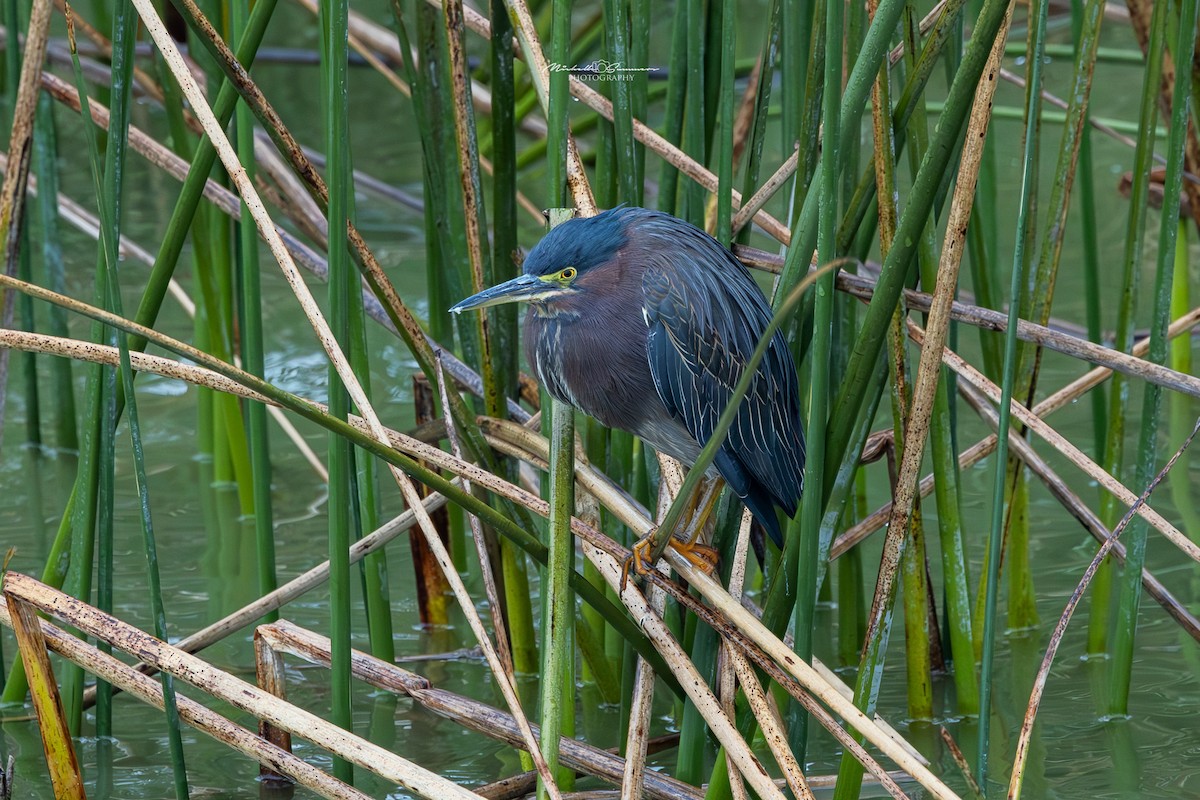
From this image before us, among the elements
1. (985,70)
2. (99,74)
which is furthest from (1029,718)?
(99,74)

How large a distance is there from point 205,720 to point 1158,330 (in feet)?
5.53

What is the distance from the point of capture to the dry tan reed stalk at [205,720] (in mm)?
1733

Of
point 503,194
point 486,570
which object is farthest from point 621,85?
point 486,570

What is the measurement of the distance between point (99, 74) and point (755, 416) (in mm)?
2814

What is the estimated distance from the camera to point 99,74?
13.1ft

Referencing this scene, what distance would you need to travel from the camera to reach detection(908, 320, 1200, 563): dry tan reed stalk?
1912mm

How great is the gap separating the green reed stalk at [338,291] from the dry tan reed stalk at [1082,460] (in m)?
0.89

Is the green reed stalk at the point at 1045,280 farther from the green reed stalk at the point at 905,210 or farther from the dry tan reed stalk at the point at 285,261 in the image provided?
the dry tan reed stalk at the point at 285,261

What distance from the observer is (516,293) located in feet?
6.42

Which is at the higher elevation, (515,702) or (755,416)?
(755,416)

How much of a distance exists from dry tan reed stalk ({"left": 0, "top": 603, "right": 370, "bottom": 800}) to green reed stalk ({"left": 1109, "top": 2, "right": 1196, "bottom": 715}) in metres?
1.40

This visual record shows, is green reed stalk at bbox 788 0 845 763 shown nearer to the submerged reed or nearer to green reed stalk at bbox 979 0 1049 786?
the submerged reed

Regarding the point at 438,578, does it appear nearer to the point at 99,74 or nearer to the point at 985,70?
the point at 985,70

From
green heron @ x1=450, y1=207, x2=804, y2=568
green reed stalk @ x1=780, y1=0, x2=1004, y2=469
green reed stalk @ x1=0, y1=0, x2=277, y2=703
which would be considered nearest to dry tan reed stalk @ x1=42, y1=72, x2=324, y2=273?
green reed stalk @ x1=0, y1=0, x2=277, y2=703
